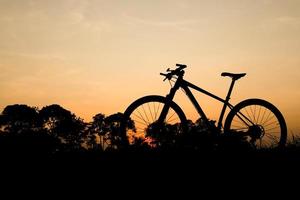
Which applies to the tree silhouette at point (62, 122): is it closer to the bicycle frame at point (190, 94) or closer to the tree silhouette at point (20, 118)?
the tree silhouette at point (20, 118)

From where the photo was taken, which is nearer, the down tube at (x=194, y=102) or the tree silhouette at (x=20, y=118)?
the down tube at (x=194, y=102)

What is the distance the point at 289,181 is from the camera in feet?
17.0

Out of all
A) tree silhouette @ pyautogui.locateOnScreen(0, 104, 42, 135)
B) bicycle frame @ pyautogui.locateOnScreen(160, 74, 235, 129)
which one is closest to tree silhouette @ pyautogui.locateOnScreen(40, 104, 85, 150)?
tree silhouette @ pyautogui.locateOnScreen(0, 104, 42, 135)

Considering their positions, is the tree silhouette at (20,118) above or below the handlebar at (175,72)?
above

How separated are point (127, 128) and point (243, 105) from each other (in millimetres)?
3058

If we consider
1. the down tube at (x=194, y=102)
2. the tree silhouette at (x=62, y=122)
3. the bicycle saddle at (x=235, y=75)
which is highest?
the tree silhouette at (x=62, y=122)

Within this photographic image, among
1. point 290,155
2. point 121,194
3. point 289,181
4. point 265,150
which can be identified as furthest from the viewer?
point 265,150

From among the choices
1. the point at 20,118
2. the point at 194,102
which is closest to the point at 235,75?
the point at 194,102

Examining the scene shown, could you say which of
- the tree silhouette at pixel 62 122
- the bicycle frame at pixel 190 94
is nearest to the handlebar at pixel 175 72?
the bicycle frame at pixel 190 94

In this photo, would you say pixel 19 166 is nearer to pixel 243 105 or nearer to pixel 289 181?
pixel 289 181

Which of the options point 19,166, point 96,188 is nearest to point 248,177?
point 96,188

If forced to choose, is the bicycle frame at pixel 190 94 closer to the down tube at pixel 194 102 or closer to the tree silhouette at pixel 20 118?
the down tube at pixel 194 102

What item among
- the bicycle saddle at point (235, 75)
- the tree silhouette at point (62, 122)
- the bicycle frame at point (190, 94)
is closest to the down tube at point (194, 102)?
the bicycle frame at point (190, 94)

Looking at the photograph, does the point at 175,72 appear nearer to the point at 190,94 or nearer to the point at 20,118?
the point at 190,94
